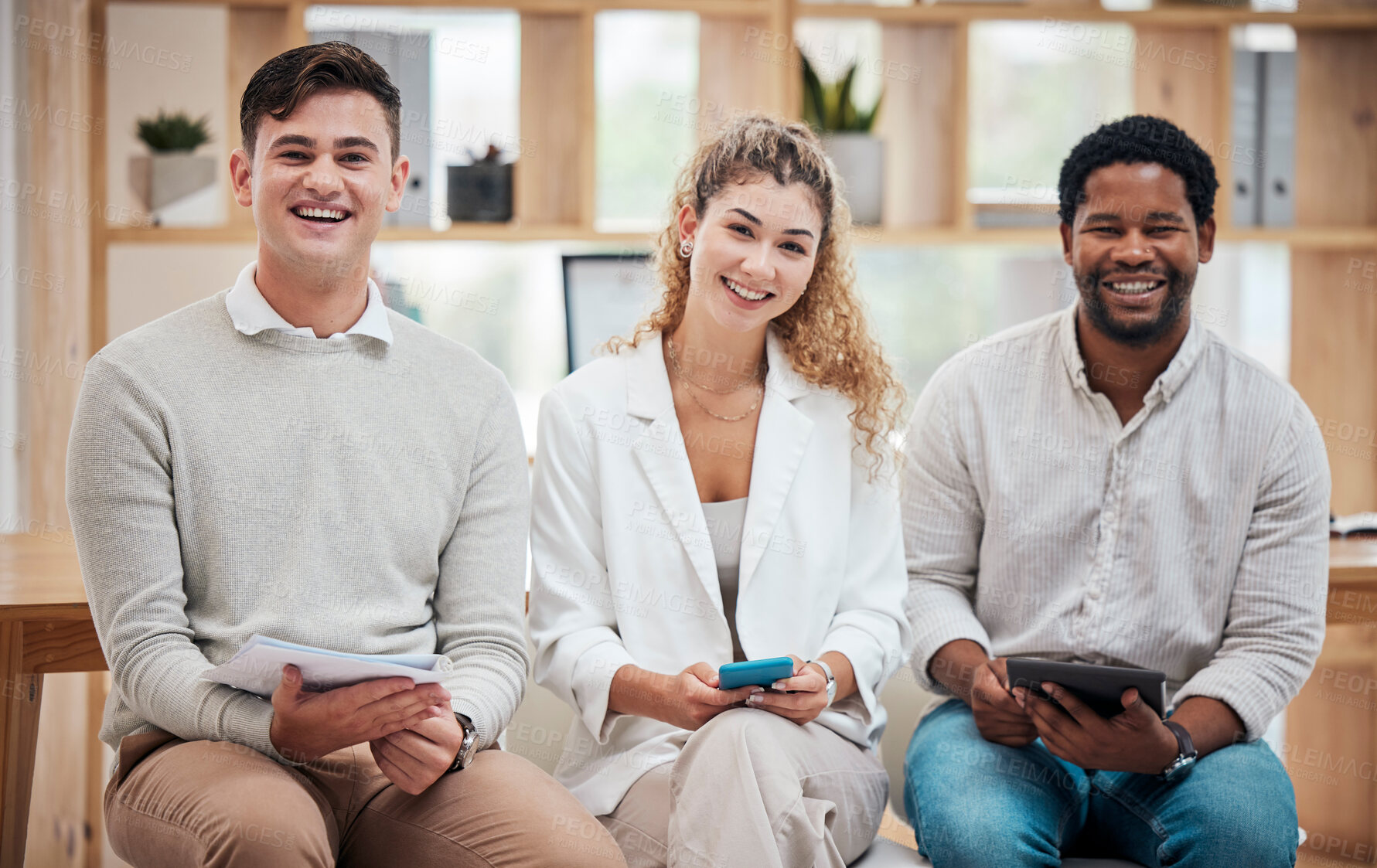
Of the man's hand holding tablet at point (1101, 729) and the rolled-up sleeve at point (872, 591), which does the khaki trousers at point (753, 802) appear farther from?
the man's hand holding tablet at point (1101, 729)

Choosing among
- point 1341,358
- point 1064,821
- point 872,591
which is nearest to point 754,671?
point 872,591

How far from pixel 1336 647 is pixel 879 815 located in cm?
191

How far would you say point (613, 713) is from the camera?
1606mm

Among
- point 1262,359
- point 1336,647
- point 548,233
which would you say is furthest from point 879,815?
point 1262,359

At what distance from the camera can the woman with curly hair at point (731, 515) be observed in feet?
5.14

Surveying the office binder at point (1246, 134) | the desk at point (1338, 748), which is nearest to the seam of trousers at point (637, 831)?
the desk at point (1338, 748)

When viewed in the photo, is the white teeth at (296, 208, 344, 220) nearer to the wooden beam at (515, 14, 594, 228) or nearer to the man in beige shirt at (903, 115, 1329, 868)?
the man in beige shirt at (903, 115, 1329, 868)

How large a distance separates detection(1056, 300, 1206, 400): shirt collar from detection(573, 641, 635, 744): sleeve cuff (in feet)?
2.90

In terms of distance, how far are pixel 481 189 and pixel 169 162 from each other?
0.72 m

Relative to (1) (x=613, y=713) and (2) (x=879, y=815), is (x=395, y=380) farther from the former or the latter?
(2) (x=879, y=815)

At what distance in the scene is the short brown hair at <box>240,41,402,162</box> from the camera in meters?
1.48

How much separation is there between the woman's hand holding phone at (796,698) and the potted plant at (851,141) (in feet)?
5.17

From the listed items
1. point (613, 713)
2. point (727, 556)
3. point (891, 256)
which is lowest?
point (613, 713)

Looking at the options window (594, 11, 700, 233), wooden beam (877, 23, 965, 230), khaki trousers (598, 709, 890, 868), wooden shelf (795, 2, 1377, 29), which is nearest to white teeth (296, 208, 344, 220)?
khaki trousers (598, 709, 890, 868)
